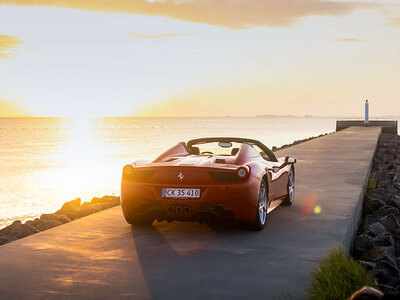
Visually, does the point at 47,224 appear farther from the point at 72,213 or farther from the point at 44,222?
the point at 72,213

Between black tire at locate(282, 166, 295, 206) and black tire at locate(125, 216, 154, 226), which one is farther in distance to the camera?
black tire at locate(282, 166, 295, 206)

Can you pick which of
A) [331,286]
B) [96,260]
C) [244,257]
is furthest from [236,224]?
[331,286]

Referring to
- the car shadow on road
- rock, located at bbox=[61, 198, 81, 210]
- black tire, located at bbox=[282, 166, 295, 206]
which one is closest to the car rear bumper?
the car shadow on road

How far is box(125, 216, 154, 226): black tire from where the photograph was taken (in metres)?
7.64

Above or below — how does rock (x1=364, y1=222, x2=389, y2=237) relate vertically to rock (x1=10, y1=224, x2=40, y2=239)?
above

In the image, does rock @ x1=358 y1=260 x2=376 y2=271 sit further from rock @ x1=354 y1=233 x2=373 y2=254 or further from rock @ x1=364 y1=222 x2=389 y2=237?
rock @ x1=364 y1=222 x2=389 y2=237

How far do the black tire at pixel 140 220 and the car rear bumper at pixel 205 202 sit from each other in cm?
38

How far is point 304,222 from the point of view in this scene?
26.7 feet

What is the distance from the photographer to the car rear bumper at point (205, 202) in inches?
276

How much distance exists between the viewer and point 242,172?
711 cm

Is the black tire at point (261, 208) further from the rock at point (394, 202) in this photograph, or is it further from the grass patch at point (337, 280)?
the rock at point (394, 202)

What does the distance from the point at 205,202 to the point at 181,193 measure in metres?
0.31

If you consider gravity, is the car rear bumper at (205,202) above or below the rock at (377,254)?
above

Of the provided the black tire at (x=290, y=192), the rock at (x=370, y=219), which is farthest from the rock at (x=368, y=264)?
the rock at (x=370, y=219)
